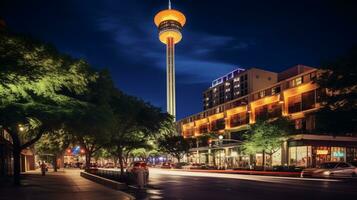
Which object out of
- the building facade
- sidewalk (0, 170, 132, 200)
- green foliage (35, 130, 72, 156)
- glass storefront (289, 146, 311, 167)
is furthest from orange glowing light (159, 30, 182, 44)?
sidewalk (0, 170, 132, 200)

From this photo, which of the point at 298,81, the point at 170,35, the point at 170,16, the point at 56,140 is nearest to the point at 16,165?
the point at 56,140

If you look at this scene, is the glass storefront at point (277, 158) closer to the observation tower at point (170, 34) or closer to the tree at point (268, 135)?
the tree at point (268, 135)

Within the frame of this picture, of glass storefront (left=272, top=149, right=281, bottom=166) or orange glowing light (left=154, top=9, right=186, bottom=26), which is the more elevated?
orange glowing light (left=154, top=9, right=186, bottom=26)

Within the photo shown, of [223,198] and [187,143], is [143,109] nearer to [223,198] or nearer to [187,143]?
[223,198]

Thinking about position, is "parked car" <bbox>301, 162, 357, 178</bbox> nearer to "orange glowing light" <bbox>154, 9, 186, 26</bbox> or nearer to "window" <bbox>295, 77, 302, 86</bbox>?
"window" <bbox>295, 77, 302, 86</bbox>

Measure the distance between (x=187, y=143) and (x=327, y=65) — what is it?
71.4 metres

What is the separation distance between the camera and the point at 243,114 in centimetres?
9431

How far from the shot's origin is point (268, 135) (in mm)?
58281

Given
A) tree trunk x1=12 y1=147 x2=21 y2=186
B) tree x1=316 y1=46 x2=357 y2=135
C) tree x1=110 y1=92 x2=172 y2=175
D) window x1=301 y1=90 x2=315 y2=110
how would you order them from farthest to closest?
window x1=301 y1=90 x2=315 y2=110, tree x1=110 y1=92 x2=172 y2=175, tree x1=316 y1=46 x2=357 y2=135, tree trunk x1=12 y1=147 x2=21 y2=186

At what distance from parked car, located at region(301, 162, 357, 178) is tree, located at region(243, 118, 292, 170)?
66.3 ft

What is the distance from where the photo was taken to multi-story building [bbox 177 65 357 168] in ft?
205

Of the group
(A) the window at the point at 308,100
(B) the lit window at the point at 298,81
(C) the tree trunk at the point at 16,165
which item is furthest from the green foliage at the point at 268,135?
(C) the tree trunk at the point at 16,165

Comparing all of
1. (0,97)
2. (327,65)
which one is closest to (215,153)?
(327,65)

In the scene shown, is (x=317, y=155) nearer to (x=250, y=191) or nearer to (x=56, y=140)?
(x=56, y=140)
